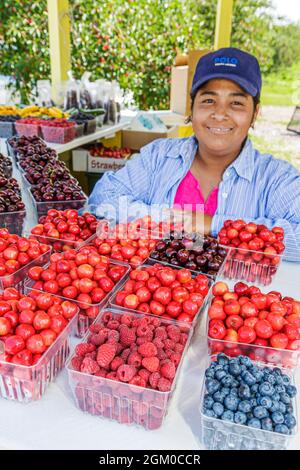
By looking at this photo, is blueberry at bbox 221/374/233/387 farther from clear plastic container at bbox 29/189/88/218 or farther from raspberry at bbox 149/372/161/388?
clear plastic container at bbox 29/189/88/218

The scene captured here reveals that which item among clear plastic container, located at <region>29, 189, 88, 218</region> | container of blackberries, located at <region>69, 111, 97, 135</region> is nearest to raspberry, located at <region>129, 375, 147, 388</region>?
clear plastic container, located at <region>29, 189, 88, 218</region>

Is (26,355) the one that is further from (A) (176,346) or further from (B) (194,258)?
(B) (194,258)

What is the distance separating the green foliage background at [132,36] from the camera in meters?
6.47

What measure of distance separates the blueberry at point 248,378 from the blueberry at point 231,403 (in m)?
0.05

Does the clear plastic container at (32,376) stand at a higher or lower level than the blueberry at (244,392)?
lower

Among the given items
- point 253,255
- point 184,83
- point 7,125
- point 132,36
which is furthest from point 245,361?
point 132,36

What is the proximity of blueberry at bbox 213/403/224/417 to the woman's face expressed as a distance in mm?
1468

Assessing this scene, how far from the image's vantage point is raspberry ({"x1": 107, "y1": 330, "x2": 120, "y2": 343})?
3.15 feet

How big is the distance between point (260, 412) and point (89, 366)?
1.18 ft

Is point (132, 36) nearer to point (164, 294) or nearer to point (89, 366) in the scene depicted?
point (164, 294)

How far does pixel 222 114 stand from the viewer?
1.99m

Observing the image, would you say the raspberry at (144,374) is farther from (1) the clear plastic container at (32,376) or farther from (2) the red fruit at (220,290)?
(2) the red fruit at (220,290)

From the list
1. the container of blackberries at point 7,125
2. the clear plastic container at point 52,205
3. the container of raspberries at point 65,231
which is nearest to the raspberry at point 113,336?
the container of raspberries at point 65,231
